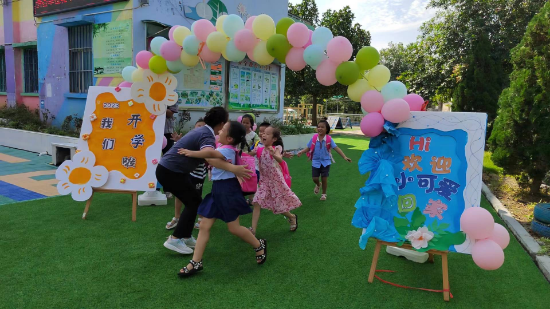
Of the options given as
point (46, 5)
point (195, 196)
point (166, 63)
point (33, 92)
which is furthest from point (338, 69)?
point (33, 92)

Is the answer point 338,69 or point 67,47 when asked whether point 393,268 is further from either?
point 67,47

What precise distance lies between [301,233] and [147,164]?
2206 millimetres

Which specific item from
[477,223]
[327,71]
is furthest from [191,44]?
[477,223]

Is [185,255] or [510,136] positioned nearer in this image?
[185,255]

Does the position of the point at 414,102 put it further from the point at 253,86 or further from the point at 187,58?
the point at 253,86

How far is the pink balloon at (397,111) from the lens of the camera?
3047 millimetres

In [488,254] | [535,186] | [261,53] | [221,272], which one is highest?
[261,53]

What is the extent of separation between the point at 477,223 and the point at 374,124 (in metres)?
1.12

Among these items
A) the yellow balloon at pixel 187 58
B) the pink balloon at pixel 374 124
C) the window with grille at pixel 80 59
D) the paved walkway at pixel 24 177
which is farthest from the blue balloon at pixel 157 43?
the window with grille at pixel 80 59

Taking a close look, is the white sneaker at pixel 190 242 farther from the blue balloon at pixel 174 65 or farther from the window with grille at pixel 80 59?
the window with grille at pixel 80 59

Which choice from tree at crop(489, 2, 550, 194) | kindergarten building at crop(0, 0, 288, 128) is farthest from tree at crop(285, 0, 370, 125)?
tree at crop(489, 2, 550, 194)

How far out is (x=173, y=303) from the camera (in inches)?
108

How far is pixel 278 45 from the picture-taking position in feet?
12.1

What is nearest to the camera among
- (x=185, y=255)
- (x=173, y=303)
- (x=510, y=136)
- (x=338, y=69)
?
(x=173, y=303)
